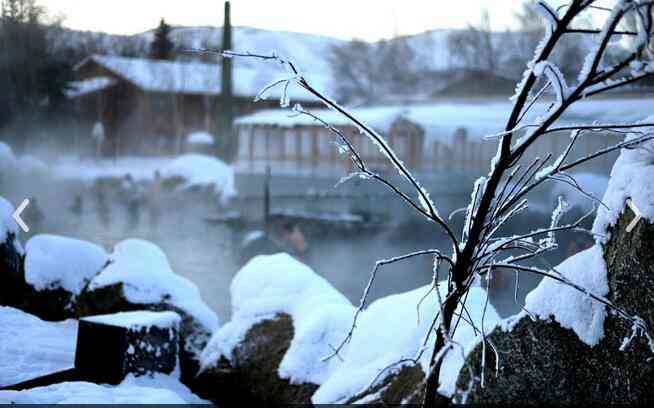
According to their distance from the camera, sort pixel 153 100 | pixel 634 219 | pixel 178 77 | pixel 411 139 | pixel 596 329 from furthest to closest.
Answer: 1. pixel 178 77
2. pixel 153 100
3. pixel 411 139
4. pixel 596 329
5. pixel 634 219

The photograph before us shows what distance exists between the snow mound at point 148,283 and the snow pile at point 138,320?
3.16ft

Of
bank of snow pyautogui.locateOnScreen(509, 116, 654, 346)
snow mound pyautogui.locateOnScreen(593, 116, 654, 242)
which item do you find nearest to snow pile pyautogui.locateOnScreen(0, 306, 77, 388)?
bank of snow pyautogui.locateOnScreen(509, 116, 654, 346)

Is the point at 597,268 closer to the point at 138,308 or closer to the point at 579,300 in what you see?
the point at 579,300

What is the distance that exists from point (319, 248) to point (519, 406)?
35.3ft

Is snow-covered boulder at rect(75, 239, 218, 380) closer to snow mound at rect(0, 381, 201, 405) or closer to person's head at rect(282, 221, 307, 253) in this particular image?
snow mound at rect(0, 381, 201, 405)

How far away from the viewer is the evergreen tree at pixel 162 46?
918 inches

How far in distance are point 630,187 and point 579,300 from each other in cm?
55

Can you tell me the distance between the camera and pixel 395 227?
15.3m

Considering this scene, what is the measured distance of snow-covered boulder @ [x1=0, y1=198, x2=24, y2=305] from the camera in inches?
180

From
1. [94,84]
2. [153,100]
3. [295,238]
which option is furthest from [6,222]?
[153,100]

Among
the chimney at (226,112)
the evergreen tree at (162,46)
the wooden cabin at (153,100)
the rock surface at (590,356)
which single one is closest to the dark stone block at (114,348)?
the rock surface at (590,356)

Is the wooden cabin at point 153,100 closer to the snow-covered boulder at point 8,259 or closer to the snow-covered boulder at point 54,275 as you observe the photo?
the snow-covered boulder at point 54,275

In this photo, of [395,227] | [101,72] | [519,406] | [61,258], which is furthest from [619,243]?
[101,72]

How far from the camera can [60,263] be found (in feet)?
18.9
